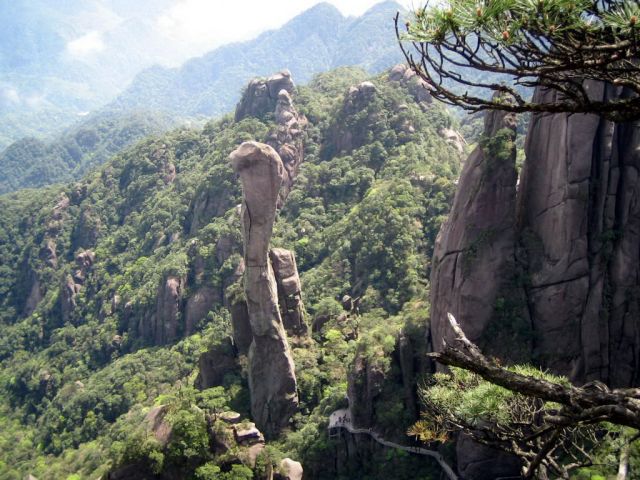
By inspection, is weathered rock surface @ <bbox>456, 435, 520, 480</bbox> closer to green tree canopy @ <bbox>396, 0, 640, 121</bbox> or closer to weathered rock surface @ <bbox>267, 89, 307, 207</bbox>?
green tree canopy @ <bbox>396, 0, 640, 121</bbox>

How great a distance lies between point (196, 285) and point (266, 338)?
954 inches

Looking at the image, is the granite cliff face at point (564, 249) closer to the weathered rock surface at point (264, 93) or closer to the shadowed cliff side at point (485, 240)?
the shadowed cliff side at point (485, 240)

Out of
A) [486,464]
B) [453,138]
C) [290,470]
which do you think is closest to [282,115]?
[453,138]

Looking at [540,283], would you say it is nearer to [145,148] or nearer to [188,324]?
[188,324]

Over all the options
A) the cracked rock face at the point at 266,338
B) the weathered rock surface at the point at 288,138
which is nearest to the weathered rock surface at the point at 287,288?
the cracked rock face at the point at 266,338

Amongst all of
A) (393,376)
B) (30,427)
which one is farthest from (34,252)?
(393,376)

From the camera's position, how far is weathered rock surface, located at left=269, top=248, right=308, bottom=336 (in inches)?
1232

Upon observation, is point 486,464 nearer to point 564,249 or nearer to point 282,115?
point 564,249

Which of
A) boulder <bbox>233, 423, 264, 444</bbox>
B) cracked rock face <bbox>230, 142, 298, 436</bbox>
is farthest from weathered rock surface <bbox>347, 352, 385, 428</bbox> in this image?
boulder <bbox>233, 423, 264, 444</bbox>

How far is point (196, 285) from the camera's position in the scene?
169ft

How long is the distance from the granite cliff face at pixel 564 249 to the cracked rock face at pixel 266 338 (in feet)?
31.1

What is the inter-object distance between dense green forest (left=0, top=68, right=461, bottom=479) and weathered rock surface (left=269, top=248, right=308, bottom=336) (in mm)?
1769

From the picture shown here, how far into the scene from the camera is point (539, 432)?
451 centimetres

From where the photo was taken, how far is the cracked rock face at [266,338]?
90.9 feet
